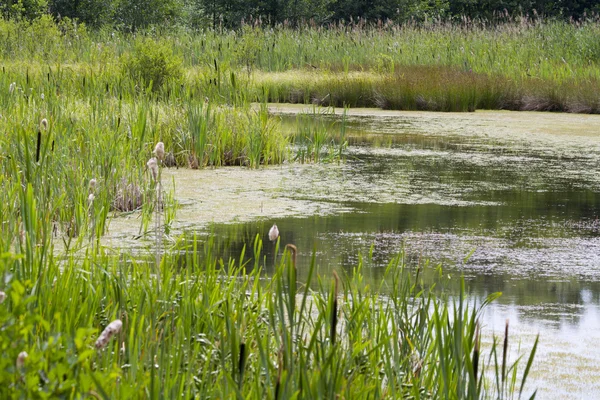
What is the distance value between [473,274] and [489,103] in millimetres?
8689

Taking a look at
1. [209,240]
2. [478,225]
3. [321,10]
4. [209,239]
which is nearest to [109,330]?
[209,240]

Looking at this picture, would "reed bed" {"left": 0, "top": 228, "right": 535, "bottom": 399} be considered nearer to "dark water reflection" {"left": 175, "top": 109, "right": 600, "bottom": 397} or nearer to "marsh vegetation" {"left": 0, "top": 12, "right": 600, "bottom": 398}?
"marsh vegetation" {"left": 0, "top": 12, "right": 600, "bottom": 398}

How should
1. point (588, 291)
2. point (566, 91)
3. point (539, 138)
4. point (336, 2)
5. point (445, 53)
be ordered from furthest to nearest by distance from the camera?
1. point (336, 2)
2. point (445, 53)
3. point (566, 91)
4. point (539, 138)
5. point (588, 291)

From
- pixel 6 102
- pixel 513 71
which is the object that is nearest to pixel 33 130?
pixel 6 102

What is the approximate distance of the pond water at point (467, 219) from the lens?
3182 mm

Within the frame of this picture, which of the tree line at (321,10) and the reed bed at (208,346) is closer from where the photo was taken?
the reed bed at (208,346)

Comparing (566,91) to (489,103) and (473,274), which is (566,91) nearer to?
(489,103)

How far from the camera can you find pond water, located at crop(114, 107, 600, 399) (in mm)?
3182

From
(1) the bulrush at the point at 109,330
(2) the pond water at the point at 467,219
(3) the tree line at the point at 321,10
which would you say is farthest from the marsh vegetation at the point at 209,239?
(3) the tree line at the point at 321,10

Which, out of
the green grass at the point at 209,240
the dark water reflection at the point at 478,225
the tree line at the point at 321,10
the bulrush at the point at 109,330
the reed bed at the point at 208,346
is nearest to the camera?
the bulrush at the point at 109,330

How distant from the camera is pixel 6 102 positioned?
6.23 metres

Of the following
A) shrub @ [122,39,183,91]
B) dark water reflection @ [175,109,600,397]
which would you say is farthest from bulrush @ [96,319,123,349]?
shrub @ [122,39,183,91]

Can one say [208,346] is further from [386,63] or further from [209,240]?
[386,63]

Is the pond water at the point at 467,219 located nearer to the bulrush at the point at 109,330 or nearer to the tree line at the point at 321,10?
the bulrush at the point at 109,330
